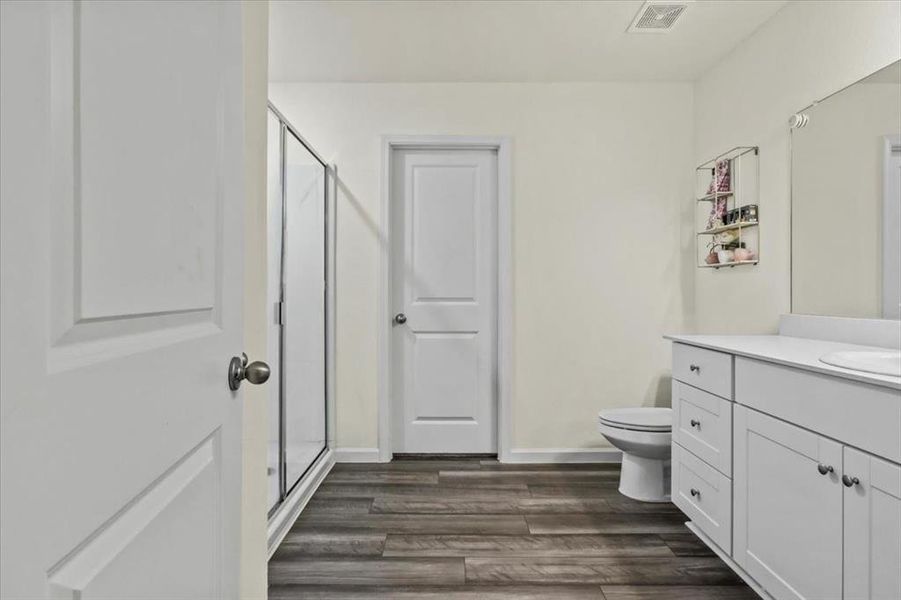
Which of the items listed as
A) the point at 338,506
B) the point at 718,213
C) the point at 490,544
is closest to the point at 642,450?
the point at 490,544

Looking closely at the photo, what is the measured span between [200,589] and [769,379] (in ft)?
5.53

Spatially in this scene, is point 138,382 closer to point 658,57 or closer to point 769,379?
point 769,379

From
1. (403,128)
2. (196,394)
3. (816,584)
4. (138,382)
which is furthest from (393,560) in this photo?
(403,128)

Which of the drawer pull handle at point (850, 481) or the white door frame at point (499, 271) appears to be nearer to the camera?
the drawer pull handle at point (850, 481)

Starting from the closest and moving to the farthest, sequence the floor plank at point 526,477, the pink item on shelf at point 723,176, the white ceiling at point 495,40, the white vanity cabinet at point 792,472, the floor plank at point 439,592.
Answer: the white vanity cabinet at point 792,472
the floor plank at point 439,592
the white ceiling at point 495,40
the pink item on shelf at point 723,176
the floor plank at point 526,477

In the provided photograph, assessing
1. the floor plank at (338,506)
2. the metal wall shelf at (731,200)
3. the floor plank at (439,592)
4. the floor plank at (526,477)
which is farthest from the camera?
the floor plank at (526,477)

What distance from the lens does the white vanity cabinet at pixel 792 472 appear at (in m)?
1.27

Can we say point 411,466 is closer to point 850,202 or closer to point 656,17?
point 850,202

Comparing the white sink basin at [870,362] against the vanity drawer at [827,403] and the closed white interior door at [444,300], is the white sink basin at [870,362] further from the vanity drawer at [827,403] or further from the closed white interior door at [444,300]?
the closed white interior door at [444,300]

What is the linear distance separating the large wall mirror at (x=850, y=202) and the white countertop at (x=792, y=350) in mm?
164

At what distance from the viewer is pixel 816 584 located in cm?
146

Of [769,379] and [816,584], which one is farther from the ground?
[769,379]

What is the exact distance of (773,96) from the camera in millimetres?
2500

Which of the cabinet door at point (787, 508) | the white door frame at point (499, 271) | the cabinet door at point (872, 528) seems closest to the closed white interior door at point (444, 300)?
the white door frame at point (499, 271)
